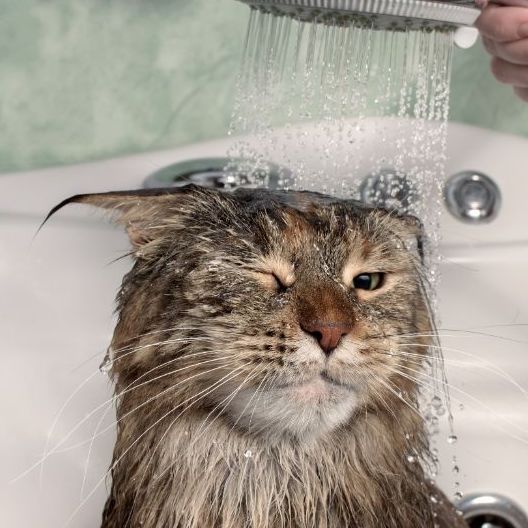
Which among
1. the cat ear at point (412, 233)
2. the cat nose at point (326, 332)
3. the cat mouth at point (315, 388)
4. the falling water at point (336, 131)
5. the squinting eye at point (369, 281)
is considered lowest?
the cat mouth at point (315, 388)

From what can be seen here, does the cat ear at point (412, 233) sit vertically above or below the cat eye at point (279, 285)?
above

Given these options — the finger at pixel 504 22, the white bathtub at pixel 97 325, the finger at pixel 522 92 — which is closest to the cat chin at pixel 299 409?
the white bathtub at pixel 97 325

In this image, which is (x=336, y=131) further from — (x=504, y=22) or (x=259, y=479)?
(x=259, y=479)

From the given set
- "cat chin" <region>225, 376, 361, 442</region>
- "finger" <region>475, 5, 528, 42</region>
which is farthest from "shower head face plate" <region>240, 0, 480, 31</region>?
"cat chin" <region>225, 376, 361, 442</region>

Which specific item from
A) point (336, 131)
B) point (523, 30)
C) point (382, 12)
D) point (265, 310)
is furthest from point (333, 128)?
point (265, 310)

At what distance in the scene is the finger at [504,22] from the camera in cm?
170

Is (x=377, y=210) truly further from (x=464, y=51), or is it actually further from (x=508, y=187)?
(x=464, y=51)

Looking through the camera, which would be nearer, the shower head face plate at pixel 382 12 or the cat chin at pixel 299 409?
the cat chin at pixel 299 409

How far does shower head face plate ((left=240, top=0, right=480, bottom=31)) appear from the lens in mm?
1426

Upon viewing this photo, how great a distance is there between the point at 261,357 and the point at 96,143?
3.99ft

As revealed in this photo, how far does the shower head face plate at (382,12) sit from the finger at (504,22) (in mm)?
118

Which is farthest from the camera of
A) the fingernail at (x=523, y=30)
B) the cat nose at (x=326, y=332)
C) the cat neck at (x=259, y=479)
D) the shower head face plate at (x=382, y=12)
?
the fingernail at (x=523, y=30)

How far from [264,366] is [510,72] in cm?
105

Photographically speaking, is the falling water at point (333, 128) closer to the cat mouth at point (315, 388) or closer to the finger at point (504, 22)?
the finger at point (504, 22)
